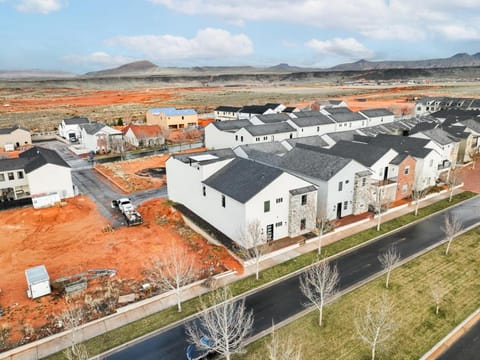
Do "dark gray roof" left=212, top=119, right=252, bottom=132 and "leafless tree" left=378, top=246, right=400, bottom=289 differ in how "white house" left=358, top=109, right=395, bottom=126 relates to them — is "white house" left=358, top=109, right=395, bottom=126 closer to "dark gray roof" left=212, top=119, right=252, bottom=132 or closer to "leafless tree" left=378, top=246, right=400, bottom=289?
"dark gray roof" left=212, top=119, right=252, bottom=132

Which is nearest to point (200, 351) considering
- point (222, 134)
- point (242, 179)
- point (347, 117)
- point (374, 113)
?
point (242, 179)

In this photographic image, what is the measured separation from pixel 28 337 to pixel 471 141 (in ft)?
240

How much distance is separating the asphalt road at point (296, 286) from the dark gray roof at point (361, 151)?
10188 millimetres

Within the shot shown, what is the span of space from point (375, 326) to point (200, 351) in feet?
34.9

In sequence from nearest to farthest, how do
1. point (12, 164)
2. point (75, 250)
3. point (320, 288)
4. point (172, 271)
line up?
1. point (320, 288)
2. point (172, 271)
3. point (75, 250)
4. point (12, 164)

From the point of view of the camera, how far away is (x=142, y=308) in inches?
974

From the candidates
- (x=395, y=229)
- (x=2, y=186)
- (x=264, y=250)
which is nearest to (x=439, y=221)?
(x=395, y=229)

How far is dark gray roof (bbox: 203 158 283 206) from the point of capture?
3225 cm

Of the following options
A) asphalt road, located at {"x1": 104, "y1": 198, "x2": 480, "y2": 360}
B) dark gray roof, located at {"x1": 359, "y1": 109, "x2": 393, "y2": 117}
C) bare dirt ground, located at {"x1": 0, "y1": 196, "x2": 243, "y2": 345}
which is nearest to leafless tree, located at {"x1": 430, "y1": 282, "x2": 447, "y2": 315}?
asphalt road, located at {"x1": 104, "y1": 198, "x2": 480, "y2": 360}

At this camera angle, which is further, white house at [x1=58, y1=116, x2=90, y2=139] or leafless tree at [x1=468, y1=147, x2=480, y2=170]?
white house at [x1=58, y1=116, x2=90, y2=139]

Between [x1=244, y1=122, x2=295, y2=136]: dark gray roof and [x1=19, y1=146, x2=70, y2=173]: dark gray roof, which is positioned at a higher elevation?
[x1=244, y1=122, x2=295, y2=136]: dark gray roof

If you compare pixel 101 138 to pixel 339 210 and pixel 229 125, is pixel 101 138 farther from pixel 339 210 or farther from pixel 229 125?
pixel 339 210

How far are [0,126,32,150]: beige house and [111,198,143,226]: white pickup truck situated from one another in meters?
49.3

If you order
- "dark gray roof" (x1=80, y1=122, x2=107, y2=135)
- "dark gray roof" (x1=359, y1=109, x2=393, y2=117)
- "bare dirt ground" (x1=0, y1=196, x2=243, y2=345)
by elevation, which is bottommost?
"bare dirt ground" (x1=0, y1=196, x2=243, y2=345)
